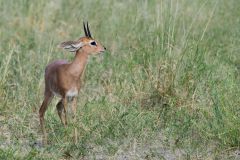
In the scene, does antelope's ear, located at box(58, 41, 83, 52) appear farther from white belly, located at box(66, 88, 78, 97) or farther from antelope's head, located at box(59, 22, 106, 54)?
white belly, located at box(66, 88, 78, 97)

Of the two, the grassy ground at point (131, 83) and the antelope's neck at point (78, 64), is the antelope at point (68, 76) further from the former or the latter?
the grassy ground at point (131, 83)

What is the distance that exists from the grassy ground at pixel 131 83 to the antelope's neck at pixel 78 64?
0.37m

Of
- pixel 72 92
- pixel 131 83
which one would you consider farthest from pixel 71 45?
pixel 131 83

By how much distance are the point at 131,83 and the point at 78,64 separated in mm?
977

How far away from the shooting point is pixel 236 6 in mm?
9523

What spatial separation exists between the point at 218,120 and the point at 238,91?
41cm

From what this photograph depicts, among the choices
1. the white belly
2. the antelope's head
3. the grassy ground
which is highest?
the antelope's head

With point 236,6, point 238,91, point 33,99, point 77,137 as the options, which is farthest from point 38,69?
point 236,6

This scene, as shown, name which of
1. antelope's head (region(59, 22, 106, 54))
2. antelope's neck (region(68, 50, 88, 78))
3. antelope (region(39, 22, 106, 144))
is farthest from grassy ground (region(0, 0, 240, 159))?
antelope's head (region(59, 22, 106, 54))

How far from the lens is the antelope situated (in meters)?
6.07

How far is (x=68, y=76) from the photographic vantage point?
6109 millimetres

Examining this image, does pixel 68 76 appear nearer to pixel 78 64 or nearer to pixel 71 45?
pixel 78 64

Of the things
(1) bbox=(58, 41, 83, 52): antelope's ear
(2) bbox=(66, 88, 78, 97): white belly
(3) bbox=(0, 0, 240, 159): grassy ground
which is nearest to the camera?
(3) bbox=(0, 0, 240, 159): grassy ground

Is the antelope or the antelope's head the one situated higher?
the antelope's head
